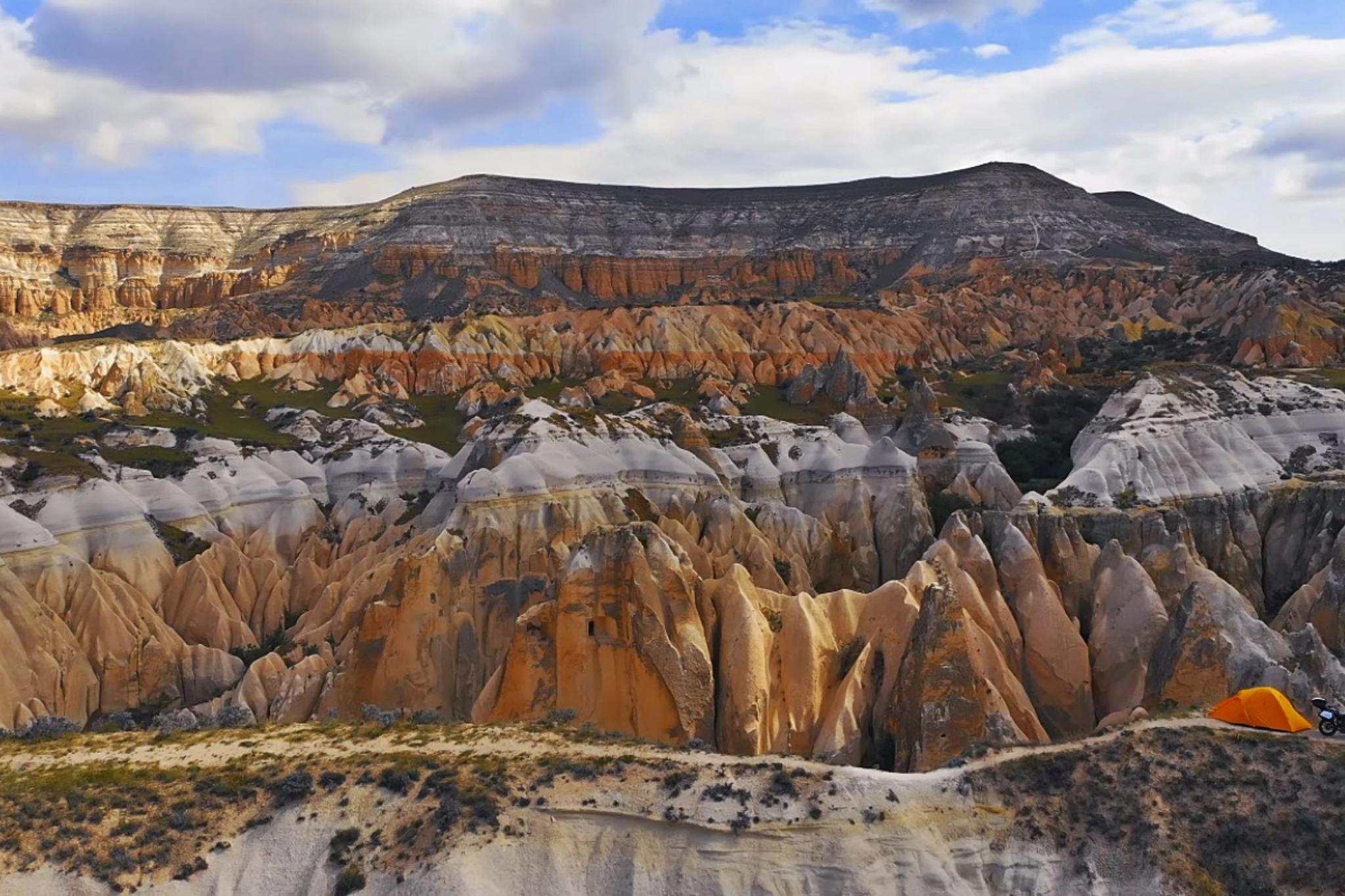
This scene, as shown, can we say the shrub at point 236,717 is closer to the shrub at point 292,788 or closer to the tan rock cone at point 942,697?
the shrub at point 292,788

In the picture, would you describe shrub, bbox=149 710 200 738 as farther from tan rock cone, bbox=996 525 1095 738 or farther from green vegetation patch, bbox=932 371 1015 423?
green vegetation patch, bbox=932 371 1015 423

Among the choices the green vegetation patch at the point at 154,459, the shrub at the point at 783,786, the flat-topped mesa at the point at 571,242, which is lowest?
the shrub at the point at 783,786

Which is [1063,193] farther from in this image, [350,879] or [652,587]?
[350,879]

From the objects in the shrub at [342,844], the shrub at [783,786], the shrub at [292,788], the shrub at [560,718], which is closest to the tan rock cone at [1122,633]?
the shrub at [783,786]

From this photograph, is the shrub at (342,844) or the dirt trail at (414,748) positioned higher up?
the dirt trail at (414,748)

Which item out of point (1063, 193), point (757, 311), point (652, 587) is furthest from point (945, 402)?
point (1063, 193)

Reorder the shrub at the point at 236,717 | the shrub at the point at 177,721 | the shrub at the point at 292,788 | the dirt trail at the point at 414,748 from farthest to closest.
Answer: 1. the shrub at the point at 177,721
2. the shrub at the point at 236,717
3. the dirt trail at the point at 414,748
4. the shrub at the point at 292,788
